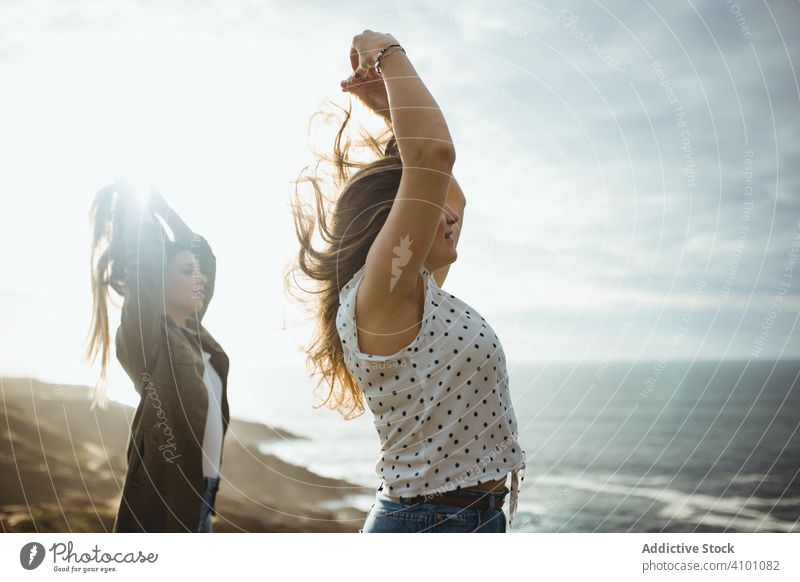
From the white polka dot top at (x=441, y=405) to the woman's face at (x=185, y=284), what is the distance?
0.96 m

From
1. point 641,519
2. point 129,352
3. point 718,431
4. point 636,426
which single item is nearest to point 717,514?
point 641,519

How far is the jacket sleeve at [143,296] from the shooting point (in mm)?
1926

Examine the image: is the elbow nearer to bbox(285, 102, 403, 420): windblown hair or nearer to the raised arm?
the raised arm

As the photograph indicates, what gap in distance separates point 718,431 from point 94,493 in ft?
78.7

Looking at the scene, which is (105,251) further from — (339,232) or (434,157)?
(434,157)

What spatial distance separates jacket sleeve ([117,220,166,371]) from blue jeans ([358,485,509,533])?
1.03 m

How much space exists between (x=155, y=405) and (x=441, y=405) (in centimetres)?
109

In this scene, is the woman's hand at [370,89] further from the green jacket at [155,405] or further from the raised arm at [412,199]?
the green jacket at [155,405]

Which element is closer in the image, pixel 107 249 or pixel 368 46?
pixel 368 46

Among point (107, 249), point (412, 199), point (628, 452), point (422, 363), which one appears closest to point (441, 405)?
point (422, 363)

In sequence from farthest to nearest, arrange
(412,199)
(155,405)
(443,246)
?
(155,405)
(443,246)
(412,199)

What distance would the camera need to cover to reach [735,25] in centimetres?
265

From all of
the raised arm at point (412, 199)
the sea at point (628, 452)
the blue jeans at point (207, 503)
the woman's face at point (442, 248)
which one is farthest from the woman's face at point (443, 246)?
the sea at point (628, 452)
